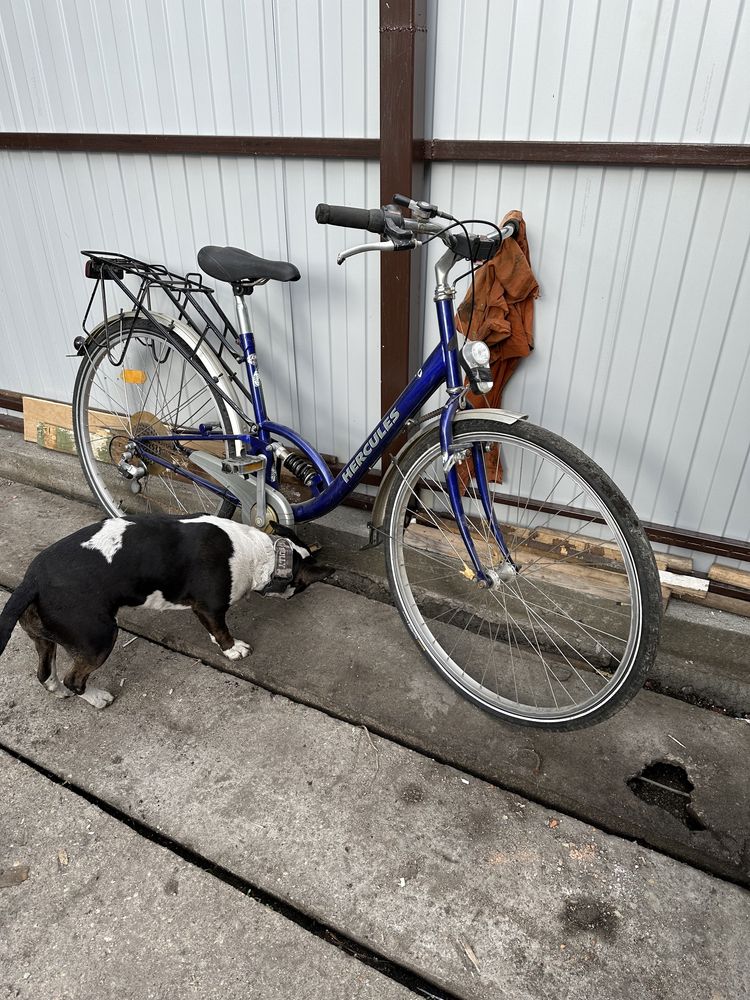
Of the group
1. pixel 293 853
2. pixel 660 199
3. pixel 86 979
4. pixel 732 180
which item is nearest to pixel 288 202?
pixel 660 199

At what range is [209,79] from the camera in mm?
2441

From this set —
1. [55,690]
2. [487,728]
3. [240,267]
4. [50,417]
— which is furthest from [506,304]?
[50,417]

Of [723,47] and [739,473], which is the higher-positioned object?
[723,47]

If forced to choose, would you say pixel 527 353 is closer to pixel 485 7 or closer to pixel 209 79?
pixel 485 7

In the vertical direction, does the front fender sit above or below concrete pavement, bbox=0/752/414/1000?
above

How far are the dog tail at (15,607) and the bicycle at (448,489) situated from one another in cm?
89

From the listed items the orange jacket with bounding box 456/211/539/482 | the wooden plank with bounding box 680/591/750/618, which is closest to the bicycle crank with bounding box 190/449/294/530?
the orange jacket with bounding box 456/211/539/482

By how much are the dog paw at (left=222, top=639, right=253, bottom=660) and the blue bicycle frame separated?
1.79 feet

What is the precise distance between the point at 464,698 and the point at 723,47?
6.79ft

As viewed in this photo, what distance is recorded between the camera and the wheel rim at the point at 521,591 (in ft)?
7.31

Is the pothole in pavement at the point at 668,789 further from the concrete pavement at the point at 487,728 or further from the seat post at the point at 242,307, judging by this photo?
the seat post at the point at 242,307

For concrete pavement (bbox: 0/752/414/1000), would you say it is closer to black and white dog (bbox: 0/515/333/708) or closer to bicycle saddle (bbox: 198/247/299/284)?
black and white dog (bbox: 0/515/333/708)

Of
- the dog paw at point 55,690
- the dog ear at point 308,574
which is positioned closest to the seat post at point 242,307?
the dog ear at point 308,574

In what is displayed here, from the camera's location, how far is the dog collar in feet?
7.59
